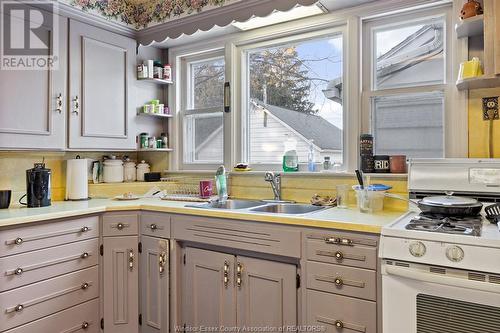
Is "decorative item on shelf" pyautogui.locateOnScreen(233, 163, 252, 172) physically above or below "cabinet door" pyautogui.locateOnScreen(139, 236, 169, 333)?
above

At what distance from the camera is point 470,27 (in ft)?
5.69

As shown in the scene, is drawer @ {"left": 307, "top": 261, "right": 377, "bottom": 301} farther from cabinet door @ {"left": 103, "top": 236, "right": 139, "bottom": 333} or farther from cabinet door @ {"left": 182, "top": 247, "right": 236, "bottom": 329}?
cabinet door @ {"left": 103, "top": 236, "right": 139, "bottom": 333}

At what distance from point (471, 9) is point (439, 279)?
4.21 ft

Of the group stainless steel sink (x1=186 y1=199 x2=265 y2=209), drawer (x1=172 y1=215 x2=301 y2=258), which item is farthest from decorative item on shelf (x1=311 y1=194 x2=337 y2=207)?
drawer (x1=172 y1=215 x2=301 y2=258)

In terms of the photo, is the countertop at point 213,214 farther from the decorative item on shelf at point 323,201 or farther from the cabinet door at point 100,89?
the cabinet door at point 100,89

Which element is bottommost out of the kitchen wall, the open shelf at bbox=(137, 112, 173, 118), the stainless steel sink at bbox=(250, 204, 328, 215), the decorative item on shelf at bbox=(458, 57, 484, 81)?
the stainless steel sink at bbox=(250, 204, 328, 215)

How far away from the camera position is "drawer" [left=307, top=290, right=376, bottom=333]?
4.91ft

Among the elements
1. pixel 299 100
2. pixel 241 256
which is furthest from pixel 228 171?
pixel 241 256

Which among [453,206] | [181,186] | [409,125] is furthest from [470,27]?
[181,186]

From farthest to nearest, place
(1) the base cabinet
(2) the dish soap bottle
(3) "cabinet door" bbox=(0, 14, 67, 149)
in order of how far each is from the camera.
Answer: (2) the dish soap bottle, (3) "cabinet door" bbox=(0, 14, 67, 149), (1) the base cabinet

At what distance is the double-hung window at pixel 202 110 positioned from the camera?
2826 mm

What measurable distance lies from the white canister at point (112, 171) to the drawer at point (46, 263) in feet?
2.39

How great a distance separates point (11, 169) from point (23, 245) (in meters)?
0.73

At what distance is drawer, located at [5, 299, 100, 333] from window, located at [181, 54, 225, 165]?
4.30 ft
